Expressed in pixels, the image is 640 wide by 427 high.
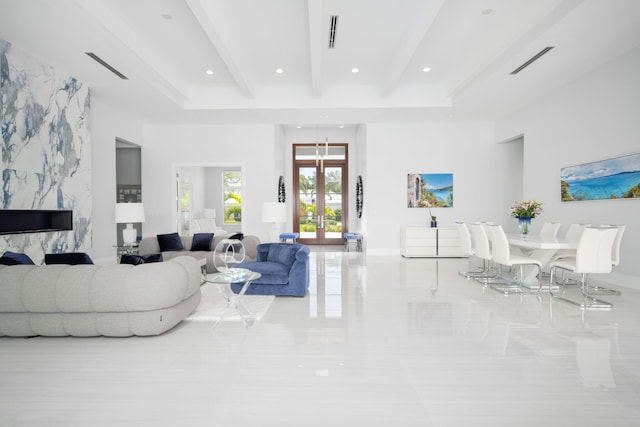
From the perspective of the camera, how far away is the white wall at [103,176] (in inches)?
283

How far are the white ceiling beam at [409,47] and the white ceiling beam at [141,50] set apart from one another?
4.14 meters

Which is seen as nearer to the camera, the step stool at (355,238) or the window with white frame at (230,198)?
the step stool at (355,238)

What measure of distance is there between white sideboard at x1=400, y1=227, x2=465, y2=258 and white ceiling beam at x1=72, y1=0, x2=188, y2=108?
6.12m

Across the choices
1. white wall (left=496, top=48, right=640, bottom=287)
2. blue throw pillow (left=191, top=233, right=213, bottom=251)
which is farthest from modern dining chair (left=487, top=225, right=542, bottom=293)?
blue throw pillow (left=191, top=233, right=213, bottom=251)

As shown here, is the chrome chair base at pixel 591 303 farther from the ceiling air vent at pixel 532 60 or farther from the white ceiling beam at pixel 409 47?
the white ceiling beam at pixel 409 47

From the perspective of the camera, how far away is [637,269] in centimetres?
522

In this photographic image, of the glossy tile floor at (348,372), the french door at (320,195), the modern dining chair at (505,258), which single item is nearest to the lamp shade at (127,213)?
the glossy tile floor at (348,372)

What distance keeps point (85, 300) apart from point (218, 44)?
3856 mm

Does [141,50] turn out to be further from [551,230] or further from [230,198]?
[551,230]

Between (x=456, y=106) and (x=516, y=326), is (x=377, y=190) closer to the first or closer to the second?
(x=456, y=106)

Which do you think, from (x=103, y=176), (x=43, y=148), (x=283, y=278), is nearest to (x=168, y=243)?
(x=103, y=176)

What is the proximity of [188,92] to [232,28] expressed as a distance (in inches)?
114

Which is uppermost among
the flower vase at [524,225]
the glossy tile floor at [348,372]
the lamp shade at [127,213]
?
the lamp shade at [127,213]

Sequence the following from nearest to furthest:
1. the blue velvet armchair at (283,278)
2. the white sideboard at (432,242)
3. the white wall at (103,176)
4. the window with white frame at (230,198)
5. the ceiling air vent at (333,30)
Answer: the blue velvet armchair at (283,278) < the ceiling air vent at (333,30) < the white wall at (103,176) < the white sideboard at (432,242) < the window with white frame at (230,198)
